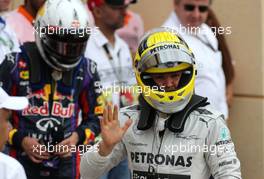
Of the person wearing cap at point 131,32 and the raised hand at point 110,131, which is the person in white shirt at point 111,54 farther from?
the raised hand at point 110,131

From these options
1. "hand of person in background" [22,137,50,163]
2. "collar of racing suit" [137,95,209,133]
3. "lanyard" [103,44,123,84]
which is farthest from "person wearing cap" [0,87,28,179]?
"lanyard" [103,44,123,84]

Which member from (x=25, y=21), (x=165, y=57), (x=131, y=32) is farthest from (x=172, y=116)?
(x=131, y=32)

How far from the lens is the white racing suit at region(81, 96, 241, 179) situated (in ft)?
11.4

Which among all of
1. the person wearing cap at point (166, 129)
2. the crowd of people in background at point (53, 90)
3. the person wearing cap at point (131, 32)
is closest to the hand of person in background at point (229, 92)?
the person wearing cap at point (131, 32)

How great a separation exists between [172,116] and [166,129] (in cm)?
7

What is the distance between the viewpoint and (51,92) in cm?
446

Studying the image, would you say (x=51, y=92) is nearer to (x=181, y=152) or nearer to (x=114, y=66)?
(x=114, y=66)

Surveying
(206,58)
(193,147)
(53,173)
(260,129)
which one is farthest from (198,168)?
(260,129)

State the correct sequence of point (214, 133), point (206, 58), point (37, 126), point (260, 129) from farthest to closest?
point (260, 129) → point (206, 58) → point (37, 126) → point (214, 133)

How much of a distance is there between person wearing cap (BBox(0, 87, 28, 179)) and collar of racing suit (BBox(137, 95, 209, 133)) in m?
0.59

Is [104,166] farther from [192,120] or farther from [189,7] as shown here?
[189,7]

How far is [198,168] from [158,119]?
0.32 metres

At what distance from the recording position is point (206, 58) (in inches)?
Result: 214

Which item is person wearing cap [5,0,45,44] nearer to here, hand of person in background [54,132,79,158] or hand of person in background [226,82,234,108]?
hand of person in background [54,132,79,158]
